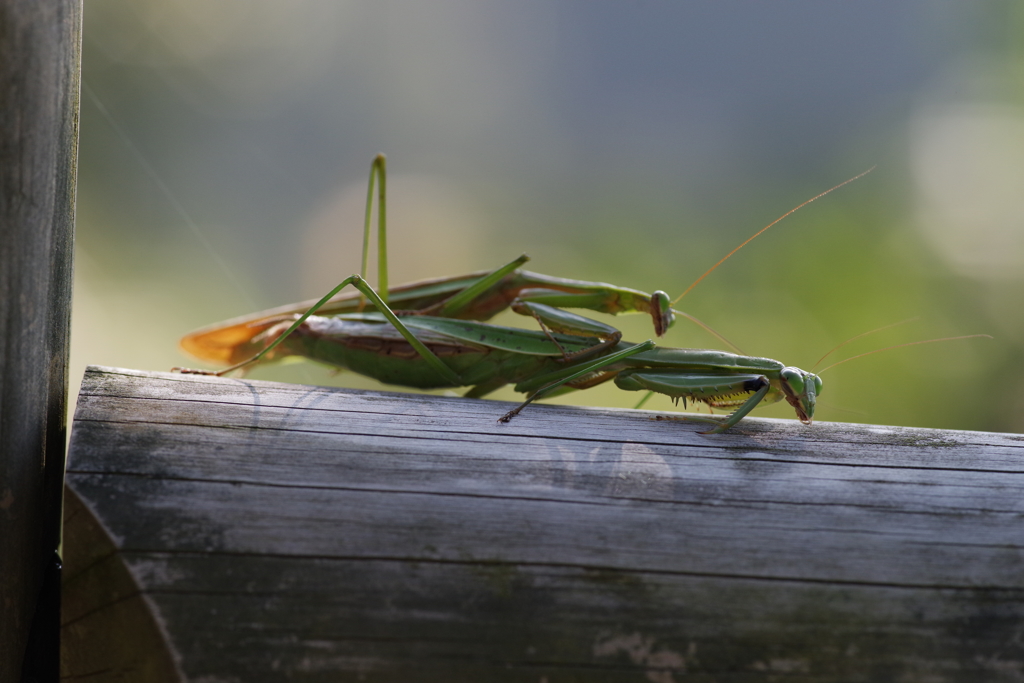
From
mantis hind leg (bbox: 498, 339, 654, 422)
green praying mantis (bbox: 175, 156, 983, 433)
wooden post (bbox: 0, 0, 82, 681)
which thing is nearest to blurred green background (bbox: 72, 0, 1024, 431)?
green praying mantis (bbox: 175, 156, 983, 433)

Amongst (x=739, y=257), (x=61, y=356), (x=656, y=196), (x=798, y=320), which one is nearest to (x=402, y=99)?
(x=656, y=196)

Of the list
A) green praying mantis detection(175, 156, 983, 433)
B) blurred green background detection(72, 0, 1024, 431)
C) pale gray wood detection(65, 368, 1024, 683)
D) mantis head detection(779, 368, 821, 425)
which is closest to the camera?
pale gray wood detection(65, 368, 1024, 683)

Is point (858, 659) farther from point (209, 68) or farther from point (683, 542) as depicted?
point (209, 68)

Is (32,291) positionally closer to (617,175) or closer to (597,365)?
(597,365)

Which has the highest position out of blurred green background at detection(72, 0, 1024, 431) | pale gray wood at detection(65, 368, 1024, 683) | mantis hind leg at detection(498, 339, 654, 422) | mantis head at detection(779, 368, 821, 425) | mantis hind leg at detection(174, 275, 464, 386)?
blurred green background at detection(72, 0, 1024, 431)

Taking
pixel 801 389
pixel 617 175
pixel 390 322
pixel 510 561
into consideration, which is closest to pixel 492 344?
pixel 390 322

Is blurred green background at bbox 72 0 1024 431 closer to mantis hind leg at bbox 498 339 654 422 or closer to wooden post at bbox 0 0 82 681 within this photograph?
mantis hind leg at bbox 498 339 654 422
